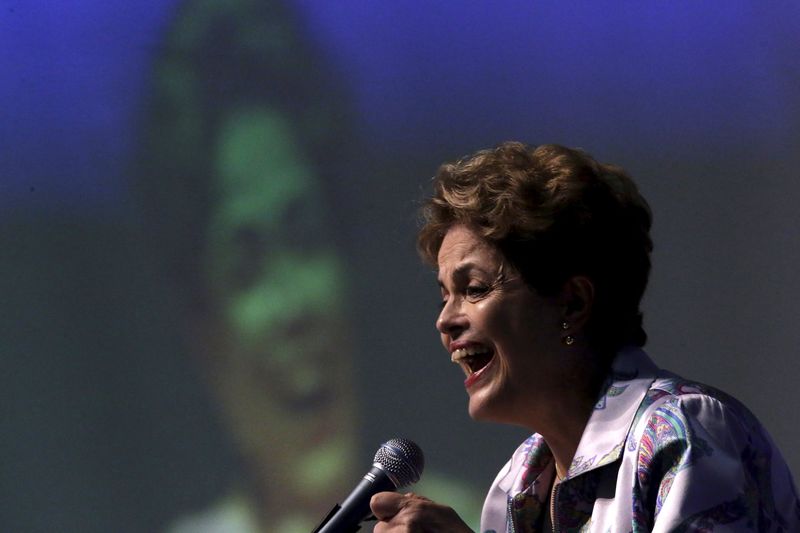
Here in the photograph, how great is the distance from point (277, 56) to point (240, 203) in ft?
1.37

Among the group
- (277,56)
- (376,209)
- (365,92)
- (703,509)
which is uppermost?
(277,56)

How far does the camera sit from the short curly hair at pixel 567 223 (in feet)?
5.27

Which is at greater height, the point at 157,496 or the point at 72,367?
the point at 72,367

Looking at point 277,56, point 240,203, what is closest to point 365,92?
point 277,56

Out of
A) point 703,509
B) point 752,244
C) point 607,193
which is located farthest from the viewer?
point 752,244

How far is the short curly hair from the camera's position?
63.2 inches

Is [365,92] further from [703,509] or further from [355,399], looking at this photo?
[703,509]

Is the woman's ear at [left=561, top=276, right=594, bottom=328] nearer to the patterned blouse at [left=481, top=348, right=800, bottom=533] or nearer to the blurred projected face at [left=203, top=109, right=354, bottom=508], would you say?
the patterned blouse at [left=481, top=348, right=800, bottom=533]

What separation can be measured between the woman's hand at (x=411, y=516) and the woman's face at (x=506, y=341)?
0.21m

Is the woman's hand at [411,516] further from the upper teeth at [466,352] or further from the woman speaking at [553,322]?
the upper teeth at [466,352]

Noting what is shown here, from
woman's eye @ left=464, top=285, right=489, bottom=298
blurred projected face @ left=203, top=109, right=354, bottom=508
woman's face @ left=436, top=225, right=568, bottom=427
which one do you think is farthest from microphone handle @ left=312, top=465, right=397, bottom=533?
blurred projected face @ left=203, top=109, right=354, bottom=508

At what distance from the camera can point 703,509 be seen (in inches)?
51.3

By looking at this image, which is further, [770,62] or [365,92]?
[365,92]

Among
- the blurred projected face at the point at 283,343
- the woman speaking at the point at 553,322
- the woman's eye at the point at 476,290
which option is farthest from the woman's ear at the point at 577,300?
the blurred projected face at the point at 283,343
